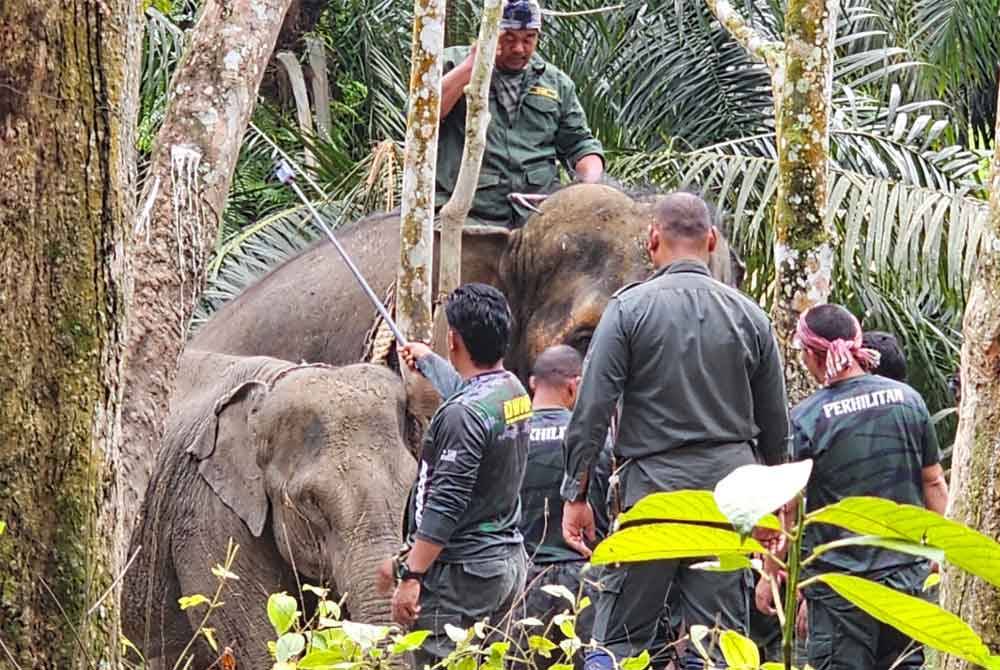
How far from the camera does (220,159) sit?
546 cm

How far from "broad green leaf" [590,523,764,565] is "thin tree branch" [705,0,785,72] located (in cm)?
623

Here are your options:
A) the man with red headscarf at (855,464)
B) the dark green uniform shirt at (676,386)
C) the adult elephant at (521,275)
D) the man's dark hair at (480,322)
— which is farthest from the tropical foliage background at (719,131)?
the dark green uniform shirt at (676,386)

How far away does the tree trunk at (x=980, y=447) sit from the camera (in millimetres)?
3529

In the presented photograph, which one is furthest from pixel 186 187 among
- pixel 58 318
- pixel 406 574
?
pixel 58 318

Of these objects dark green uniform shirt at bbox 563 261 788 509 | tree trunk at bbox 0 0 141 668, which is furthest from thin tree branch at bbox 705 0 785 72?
tree trunk at bbox 0 0 141 668

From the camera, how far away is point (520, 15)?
866 cm

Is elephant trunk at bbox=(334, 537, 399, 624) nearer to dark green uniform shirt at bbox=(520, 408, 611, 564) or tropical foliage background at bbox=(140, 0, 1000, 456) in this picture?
dark green uniform shirt at bbox=(520, 408, 611, 564)

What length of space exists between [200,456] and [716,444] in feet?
9.60

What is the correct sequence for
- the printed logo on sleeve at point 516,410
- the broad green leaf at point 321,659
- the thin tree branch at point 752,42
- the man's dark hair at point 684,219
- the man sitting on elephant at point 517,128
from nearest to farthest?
the broad green leaf at point 321,659
the printed logo on sleeve at point 516,410
the man's dark hair at point 684,219
the thin tree branch at point 752,42
the man sitting on elephant at point 517,128

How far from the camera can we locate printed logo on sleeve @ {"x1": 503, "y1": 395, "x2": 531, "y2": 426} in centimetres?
598

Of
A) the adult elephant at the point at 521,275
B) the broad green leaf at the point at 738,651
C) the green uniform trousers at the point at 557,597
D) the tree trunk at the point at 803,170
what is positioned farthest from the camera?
the adult elephant at the point at 521,275

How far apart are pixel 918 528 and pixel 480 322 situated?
421 centimetres

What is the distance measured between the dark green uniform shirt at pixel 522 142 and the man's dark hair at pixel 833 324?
2.76 m

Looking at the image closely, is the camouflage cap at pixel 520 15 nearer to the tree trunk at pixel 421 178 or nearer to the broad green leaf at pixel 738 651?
the tree trunk at pixel 421 178
